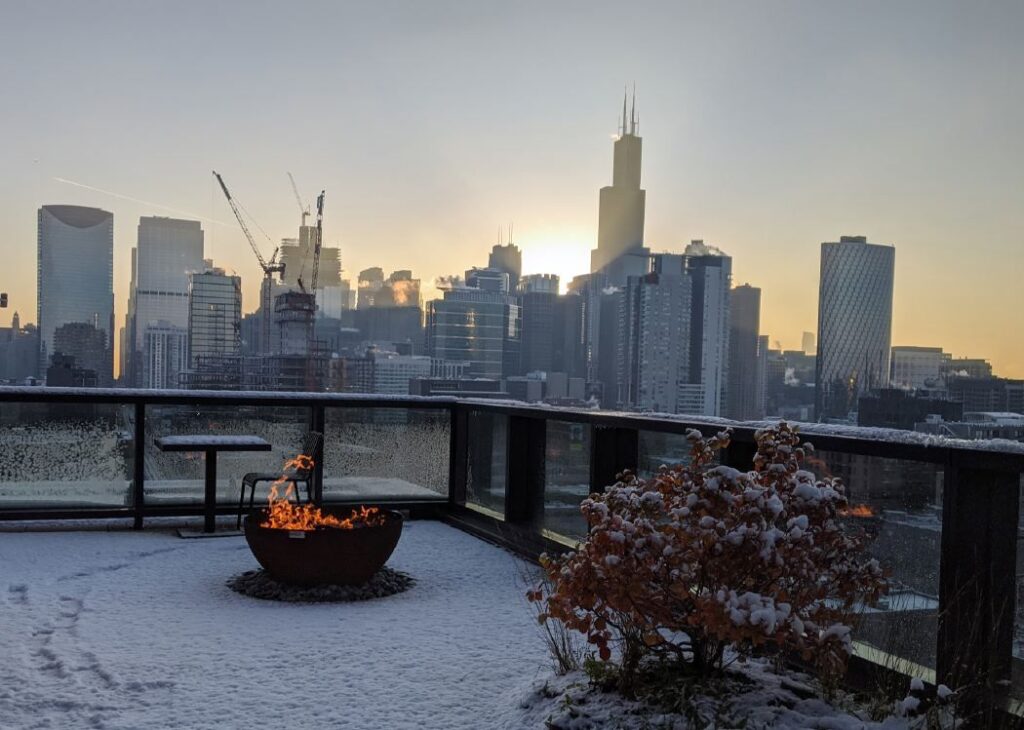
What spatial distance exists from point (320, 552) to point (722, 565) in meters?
3.08

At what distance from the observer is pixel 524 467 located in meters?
6.94

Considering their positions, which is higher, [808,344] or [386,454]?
[808,344]

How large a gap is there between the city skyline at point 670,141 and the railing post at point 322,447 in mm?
6277

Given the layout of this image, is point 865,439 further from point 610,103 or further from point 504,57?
point 610,103

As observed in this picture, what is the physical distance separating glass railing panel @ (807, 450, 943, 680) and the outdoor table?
496cm

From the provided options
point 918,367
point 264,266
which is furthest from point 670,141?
point 264,266

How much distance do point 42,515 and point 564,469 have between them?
451cm

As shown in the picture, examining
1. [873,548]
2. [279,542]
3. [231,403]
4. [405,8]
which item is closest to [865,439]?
[873,548]

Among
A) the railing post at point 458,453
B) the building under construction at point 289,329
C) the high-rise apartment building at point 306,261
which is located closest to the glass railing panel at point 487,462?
the railing post at point 458,453

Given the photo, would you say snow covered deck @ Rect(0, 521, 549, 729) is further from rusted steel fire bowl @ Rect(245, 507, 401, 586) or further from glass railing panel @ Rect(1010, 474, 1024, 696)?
glass railing panel @ Rect(1010, 474, 1024, 696)

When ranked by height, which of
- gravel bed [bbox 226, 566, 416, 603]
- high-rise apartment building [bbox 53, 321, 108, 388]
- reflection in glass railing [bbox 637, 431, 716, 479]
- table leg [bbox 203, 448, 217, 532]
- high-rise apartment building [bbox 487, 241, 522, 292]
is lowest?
gravel bed [bbox 226, 566, 416, 603]

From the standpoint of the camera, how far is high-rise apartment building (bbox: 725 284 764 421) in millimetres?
26406

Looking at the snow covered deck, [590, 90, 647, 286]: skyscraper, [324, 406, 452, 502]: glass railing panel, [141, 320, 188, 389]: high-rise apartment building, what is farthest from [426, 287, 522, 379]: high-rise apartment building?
the snow covered deck

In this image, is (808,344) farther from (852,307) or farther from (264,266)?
(264,266)
